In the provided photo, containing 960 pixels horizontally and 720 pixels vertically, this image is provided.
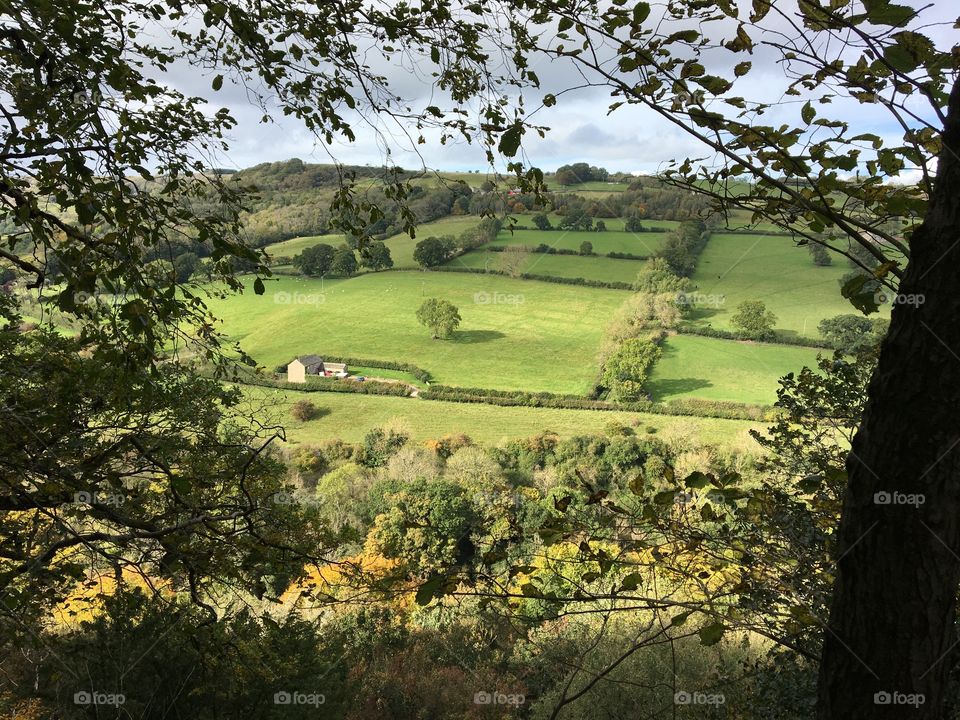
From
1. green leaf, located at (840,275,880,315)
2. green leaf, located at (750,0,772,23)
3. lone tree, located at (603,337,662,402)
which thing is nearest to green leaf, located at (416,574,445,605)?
green leaf, located at (840,275,880,315)

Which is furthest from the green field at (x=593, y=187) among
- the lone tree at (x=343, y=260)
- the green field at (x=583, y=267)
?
the lone tree at (x=343, y=260)

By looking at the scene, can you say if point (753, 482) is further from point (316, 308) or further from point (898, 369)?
point (316, 308)

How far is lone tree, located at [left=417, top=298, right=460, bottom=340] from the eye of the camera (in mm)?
49125

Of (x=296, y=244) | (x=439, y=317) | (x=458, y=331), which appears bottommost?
(x=458, y=331)

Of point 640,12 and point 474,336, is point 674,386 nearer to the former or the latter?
point 474,336

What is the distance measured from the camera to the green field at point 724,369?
40375mm

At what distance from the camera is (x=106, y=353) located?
7.57 ft

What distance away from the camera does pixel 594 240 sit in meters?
54.7

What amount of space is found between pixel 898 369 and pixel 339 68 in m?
3.01

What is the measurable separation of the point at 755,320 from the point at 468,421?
2113 centimetres

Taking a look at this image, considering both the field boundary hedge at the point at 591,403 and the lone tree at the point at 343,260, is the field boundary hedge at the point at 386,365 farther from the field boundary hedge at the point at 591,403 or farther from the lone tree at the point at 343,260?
the lone tree at the point at 343,260

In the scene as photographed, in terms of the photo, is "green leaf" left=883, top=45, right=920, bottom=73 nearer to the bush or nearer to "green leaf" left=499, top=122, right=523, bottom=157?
"green leaf" left=499, top=122, right=523, bottom=157

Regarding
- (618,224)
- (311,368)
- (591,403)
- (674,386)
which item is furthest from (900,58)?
(618,224)

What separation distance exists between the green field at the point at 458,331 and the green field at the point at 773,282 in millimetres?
7482
